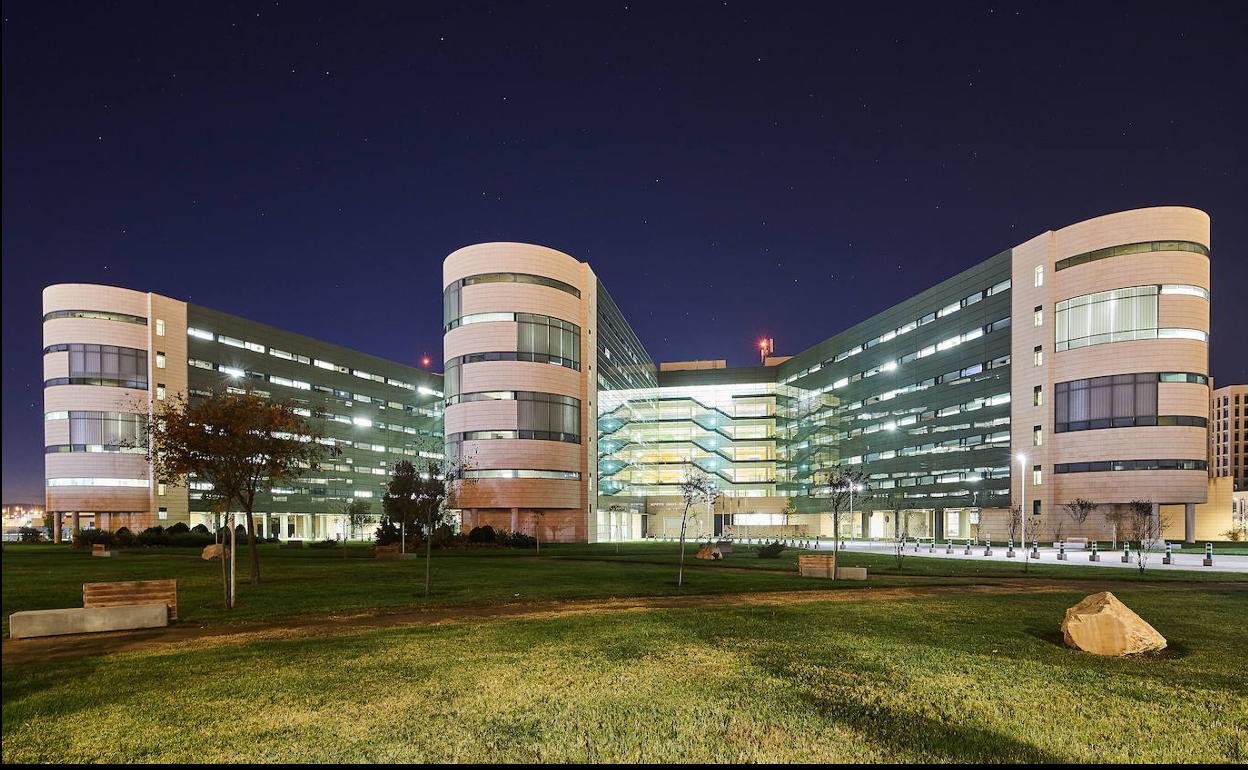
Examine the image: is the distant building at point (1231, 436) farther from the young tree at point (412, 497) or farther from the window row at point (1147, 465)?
the young tree at point (412, 497)

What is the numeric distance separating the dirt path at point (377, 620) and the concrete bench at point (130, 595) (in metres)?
1.00

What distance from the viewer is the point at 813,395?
117500 millimetres

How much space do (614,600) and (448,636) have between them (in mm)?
6889

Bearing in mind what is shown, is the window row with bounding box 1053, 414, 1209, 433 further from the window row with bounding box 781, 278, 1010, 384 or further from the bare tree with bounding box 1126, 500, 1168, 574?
the window row with bounding box 781, 278, 1010, 384

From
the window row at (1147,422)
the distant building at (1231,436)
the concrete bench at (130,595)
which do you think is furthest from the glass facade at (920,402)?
the distant building at (1231,436)

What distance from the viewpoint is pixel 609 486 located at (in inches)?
3524

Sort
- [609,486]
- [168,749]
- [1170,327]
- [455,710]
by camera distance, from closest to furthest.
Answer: [168,749]
[455,710]
[1170,327]
[609,486]

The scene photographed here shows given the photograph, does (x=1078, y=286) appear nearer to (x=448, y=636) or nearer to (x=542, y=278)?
(x=542, y=278)

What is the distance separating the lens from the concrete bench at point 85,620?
550 inches

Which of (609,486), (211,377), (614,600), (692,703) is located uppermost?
(211,377)

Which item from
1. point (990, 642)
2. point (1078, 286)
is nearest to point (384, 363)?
point (1078, 286)

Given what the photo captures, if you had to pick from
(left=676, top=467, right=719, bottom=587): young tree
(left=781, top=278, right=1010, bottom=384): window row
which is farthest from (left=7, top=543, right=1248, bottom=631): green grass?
(left=781, top=278, right=1010, bottom=384): window row

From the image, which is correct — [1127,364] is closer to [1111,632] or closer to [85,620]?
[1111,632]

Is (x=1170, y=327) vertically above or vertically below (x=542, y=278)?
below
